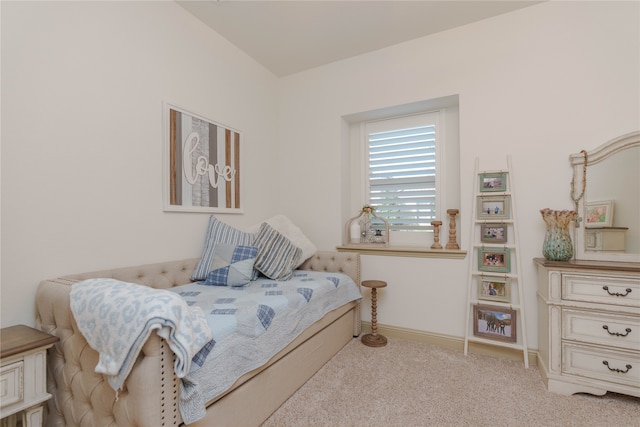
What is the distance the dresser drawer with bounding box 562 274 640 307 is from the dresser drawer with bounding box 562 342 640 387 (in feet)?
0.96

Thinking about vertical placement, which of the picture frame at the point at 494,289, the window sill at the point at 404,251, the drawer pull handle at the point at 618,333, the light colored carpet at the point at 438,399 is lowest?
the light colored carpet at the point at 438,399

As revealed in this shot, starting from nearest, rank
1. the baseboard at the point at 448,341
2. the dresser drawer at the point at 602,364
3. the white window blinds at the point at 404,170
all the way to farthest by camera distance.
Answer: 1. the dresser drawer at the point at 602,364
2. the baseboard at the point at 448,341
3. the white window blinds at the point at 404,170

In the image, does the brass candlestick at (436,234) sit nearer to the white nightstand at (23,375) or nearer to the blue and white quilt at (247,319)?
the blue and white quilt at (247,319)

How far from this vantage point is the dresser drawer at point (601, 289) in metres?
1.73

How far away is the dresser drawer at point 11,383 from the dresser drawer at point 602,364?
9.45 ft

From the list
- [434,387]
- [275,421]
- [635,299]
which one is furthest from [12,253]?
[635,299]

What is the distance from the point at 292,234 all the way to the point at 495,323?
1.91 meters

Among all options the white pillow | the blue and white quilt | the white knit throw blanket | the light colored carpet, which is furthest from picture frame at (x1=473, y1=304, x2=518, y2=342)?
the white knit throw blanket

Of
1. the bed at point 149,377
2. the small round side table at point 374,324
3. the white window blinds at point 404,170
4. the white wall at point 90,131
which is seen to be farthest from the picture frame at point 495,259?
the white wall at point 90,131

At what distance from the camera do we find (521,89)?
7.72 feet

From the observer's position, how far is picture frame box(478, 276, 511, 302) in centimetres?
234

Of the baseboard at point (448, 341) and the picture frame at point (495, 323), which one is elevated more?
the picture frame at point (495, 323)

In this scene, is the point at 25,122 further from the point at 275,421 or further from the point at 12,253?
the point at 275,421

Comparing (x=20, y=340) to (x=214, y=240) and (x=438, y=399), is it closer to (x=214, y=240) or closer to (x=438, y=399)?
(x=214, y=240)
